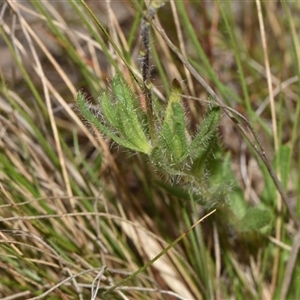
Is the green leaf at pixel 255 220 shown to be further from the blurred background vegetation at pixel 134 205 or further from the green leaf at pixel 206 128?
the green leaf at pixel 206 128

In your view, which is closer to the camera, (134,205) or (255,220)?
(255,220)

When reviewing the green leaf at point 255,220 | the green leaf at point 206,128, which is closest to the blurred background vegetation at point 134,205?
the green leaf at point 255,220

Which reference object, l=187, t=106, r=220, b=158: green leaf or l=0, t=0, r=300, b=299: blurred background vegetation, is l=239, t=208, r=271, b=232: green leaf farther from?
l=187, t=106, r=220, b=158: green leaf

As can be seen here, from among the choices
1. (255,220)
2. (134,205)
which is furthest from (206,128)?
(134,205)

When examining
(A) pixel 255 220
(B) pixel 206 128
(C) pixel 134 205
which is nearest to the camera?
(B) pixel 206 128

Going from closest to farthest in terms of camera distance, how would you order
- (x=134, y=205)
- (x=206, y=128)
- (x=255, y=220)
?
1. (x=206, y=128)
2. (x=255, y=220)
3. (x=134, y=205)

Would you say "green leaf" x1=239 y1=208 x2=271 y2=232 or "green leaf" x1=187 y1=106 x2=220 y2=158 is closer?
"green leaf" x1=187 y1=106 x2=220 y2=158

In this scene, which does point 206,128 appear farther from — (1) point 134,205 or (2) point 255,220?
(1) point 134,205

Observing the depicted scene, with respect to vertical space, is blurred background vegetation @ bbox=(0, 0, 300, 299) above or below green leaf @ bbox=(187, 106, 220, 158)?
below

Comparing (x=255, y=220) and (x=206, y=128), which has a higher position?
(x=206, y=128)

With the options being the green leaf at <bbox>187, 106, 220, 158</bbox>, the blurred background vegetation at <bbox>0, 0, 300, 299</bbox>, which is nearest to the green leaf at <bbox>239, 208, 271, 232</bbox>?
the blurred background vegetation at <bbox>0, 0, 300, 299</bbox>

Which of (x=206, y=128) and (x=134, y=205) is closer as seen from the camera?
(x=206, y=128)
